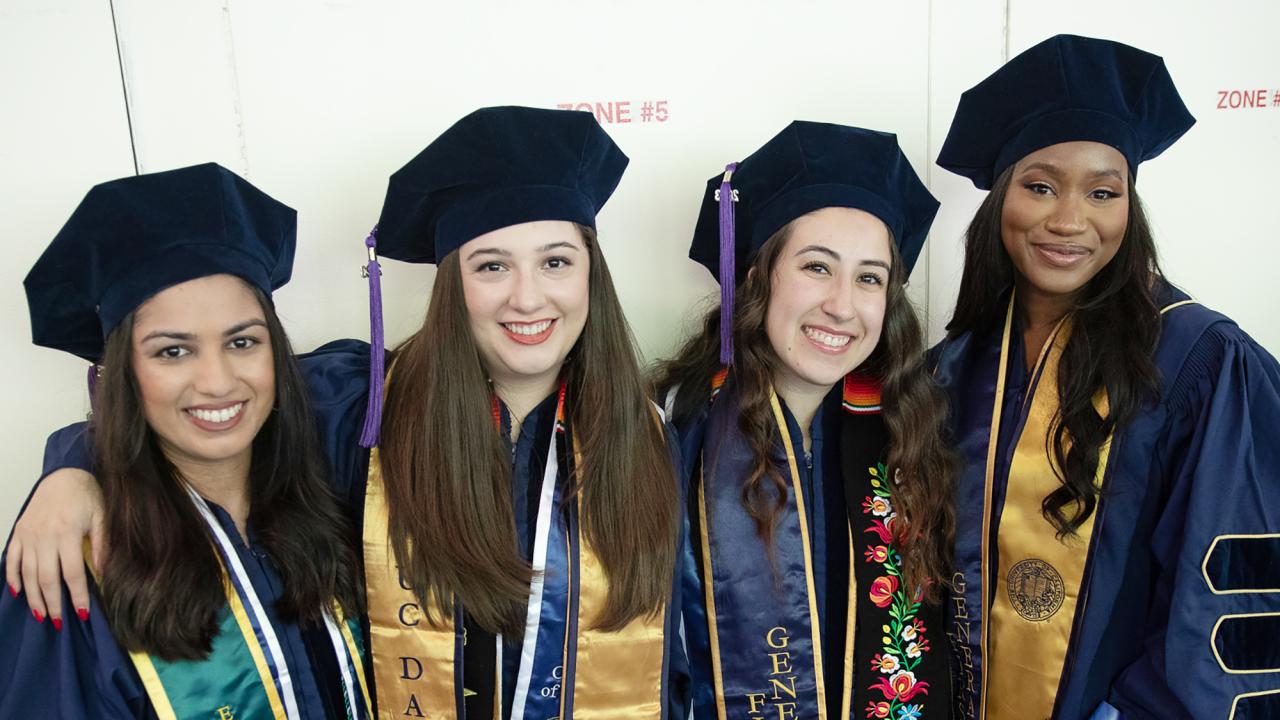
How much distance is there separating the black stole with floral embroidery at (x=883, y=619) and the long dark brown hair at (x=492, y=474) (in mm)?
378

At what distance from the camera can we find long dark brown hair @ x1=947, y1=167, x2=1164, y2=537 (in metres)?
1.56

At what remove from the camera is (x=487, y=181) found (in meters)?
1.44

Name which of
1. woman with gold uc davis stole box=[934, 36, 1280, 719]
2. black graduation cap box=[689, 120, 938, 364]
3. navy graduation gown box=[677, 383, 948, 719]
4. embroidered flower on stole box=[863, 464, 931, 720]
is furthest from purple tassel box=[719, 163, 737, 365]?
woman with gold uc davis stole box=[934, 36, 1280, 719]

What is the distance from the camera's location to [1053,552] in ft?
5.32

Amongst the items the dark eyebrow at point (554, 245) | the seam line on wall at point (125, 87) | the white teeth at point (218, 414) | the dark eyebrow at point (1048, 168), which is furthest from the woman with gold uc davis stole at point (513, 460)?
the dark eyebrow at point (1048, 168)

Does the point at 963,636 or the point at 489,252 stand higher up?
the point at 489,252

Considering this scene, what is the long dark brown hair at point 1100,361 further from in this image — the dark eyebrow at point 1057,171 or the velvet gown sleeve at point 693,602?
the velvet gown sleeve at point 693,602

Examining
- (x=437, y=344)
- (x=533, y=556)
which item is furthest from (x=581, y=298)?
(x=533, y=556)

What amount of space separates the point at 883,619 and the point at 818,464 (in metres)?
0.33

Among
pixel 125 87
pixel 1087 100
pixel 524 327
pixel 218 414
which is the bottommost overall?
pixel 218 414

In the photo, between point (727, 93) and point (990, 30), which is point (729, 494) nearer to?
point (727, 93)

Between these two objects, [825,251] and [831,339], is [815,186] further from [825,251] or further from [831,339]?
[831,339]

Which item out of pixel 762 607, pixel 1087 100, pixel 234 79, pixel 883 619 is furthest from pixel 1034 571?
pixel 234 79

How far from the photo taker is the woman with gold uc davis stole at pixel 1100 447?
1468mm
